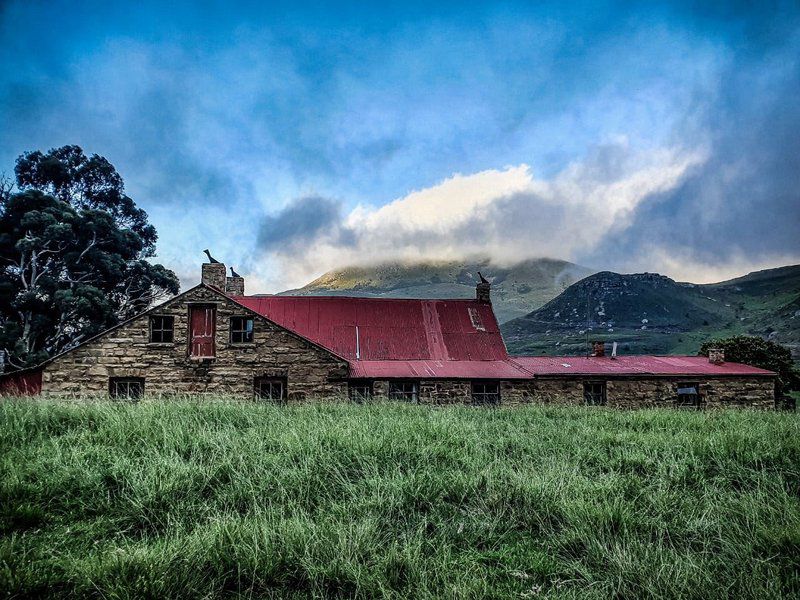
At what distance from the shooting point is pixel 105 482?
4.77m

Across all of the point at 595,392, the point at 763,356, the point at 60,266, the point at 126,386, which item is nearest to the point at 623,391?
the point at 595,392

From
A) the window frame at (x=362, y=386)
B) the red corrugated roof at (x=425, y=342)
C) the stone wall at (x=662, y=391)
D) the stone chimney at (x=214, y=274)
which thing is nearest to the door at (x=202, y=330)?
the stone chimney at (x=214, y=274)

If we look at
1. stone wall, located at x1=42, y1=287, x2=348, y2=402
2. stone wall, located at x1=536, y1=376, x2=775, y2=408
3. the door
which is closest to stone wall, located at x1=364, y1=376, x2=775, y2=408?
stone wall, located at x1=536, y1=376, x2=775, y2=408

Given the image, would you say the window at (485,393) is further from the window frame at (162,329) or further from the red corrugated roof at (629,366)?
the window frame at (162,329)

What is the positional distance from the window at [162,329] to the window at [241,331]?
2.24 meters

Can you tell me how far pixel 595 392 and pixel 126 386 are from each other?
64.2 feet

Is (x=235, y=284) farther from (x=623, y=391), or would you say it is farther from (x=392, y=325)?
(x=623, y=391)

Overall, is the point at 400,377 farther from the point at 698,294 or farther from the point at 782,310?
the point at 698,294

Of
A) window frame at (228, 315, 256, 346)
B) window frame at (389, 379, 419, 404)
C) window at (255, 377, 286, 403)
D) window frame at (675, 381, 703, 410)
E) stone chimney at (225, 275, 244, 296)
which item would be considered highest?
stone chimney at (225, 275, 244, 296)

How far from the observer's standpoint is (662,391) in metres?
18.9

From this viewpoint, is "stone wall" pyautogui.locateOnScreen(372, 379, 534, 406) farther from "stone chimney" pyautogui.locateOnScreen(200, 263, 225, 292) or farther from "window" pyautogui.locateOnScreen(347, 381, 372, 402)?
"stone chimney" pyautogui.locateOnScreen(200, 263, 225, 292)

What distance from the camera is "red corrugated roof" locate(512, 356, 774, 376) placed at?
18922 millimetres

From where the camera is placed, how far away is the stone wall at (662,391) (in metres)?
18.4

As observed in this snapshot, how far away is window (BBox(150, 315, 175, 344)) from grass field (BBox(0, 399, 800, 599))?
932 cm
